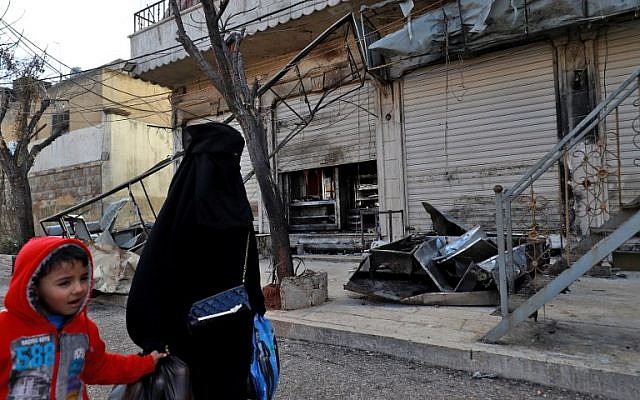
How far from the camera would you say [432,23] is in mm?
7242

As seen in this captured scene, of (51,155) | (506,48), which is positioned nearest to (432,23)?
(506,48)

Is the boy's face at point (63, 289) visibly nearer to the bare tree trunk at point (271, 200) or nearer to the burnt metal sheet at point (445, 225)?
the bare tree trunk at point (271, 200)

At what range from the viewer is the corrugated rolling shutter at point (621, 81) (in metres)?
6.58

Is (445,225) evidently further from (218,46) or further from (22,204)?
(22,204)

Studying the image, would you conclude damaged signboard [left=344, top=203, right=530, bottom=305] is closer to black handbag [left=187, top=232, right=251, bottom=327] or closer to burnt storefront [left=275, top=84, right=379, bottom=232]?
black handbag [left=187, top=232, right=251, bottom=327]

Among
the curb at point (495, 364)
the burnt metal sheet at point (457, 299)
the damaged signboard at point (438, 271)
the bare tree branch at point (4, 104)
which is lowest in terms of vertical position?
the curb at point (495, 364)

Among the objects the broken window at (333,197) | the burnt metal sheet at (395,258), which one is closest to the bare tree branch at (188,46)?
the burnt metal sheet at (395,258)

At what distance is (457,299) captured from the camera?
4.82 metres

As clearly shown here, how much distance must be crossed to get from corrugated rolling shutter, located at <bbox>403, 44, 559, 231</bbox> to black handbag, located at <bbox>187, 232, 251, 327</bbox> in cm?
671

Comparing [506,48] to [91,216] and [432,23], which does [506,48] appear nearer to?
→ [432,23]

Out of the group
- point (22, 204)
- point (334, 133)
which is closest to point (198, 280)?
point (334, 133)

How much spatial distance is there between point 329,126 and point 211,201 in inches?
330

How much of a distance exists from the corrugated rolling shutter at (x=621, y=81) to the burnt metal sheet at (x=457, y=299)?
3316mm

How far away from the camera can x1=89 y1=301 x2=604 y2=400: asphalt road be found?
2.91 meters
